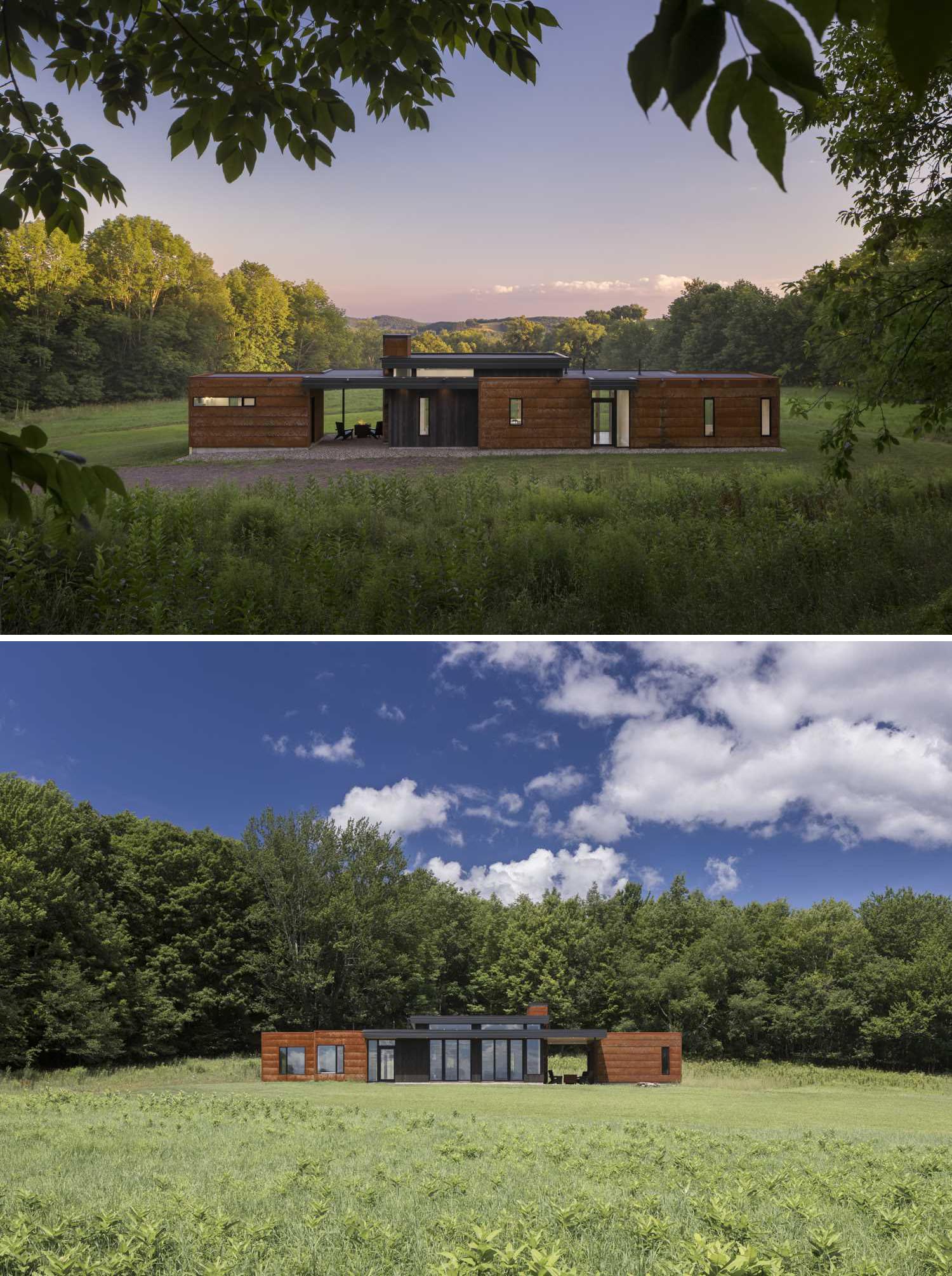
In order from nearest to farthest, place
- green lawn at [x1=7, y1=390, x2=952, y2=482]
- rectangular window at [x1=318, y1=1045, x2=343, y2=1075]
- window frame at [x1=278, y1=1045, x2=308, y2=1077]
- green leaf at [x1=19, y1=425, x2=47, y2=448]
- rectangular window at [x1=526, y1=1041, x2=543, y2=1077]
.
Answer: green leaf at [x1=19, y1=425, x2=47, y2=448] < green lawn at [x1=7, y1=390, x2=952, y2=482] < window frame at [x1=278, y1=1045, x2=308, y2=1077] < rectangular window at [x1=318, y1=1045, x2=343, y2=1075] < rectangular window at [x1=526, y1=1041, x2=543, y2=1077]

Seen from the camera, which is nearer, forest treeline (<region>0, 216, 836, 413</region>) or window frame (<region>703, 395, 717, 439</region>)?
forest treeline (<region>0, 216, 836, 413</region>)

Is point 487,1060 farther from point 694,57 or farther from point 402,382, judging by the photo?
point 694,57

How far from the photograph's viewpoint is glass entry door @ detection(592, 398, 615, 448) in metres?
25.9

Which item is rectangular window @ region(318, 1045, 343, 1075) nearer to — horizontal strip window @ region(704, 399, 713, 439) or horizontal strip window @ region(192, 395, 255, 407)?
horizontal strip window @ region(192, 395, 255, 407)

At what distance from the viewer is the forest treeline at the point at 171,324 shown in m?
13.1

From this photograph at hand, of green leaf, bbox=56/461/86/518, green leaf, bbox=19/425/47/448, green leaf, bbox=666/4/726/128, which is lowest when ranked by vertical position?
green leaf, bbox=56/461/86/518

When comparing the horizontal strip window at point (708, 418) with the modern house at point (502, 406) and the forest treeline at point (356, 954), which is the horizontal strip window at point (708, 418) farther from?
the forest treeline at point (356, 954)

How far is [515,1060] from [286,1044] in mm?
5694

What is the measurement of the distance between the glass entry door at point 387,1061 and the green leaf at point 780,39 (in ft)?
81.1

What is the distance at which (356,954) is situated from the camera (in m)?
29.0

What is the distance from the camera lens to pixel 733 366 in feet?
42.4

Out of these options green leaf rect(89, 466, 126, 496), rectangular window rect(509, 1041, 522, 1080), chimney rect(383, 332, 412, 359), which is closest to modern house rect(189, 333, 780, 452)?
chimney rect(383, 332, 412, 359)

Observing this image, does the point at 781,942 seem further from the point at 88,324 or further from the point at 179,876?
the point at 88,324

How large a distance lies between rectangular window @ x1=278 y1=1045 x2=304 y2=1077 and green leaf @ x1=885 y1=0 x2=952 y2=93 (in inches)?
966
